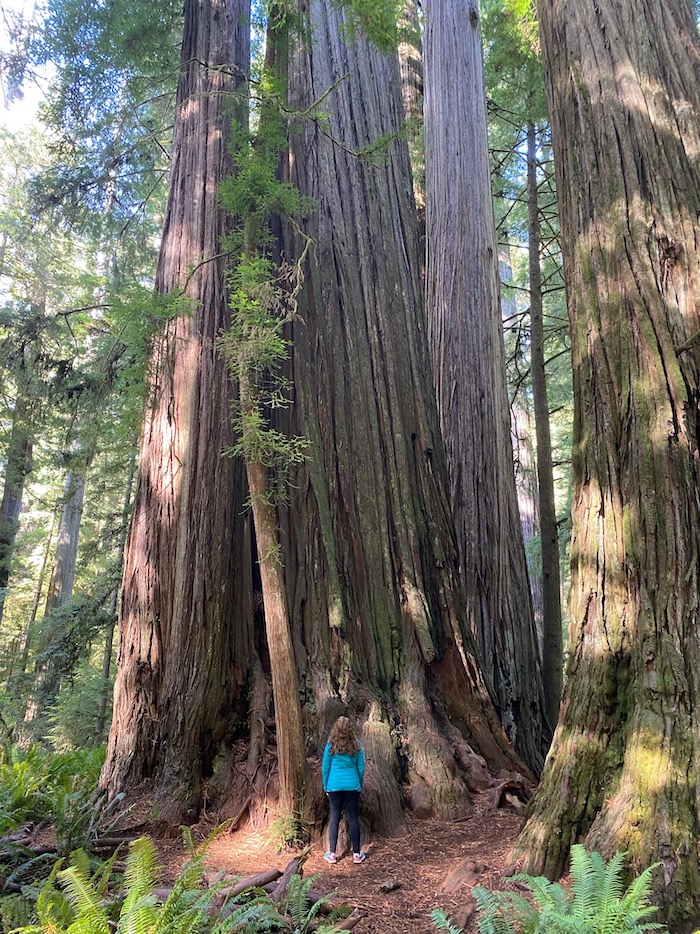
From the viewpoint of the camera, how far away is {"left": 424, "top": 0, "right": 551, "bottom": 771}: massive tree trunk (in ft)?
21.3

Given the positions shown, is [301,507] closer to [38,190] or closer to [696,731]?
[696,731]

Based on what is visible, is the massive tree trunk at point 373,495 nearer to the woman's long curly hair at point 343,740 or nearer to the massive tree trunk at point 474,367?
the woman's long curly hair at point 343,740

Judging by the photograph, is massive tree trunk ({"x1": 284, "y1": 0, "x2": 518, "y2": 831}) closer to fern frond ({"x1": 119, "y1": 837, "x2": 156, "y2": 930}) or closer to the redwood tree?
the redwood tree

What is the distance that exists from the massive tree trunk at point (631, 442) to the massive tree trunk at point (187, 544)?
258 cm

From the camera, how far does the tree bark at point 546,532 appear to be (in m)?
6.77

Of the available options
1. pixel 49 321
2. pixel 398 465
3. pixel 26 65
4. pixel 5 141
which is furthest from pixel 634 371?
pixel 5 141

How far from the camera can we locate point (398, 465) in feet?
19.2

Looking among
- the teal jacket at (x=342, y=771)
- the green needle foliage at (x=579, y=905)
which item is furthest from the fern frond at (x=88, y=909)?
the teal jacket at (x=342, y=771)

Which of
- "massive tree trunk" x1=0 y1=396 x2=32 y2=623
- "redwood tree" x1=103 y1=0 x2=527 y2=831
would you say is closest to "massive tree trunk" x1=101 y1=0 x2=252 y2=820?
"redwood tree" x1=103 y1=0 x2=527 y2=831

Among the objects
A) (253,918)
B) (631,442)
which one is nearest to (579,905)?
(253,918)

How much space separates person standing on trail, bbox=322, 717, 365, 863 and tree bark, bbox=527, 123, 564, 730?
10.2ft

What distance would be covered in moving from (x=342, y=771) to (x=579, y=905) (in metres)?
1.94

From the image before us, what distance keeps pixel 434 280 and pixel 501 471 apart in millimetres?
2605

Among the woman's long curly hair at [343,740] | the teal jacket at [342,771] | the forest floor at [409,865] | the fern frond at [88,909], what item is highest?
the woman's long curly hair at [343,740]
